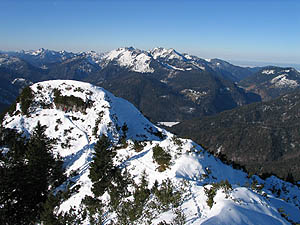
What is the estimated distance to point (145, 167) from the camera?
109 feet

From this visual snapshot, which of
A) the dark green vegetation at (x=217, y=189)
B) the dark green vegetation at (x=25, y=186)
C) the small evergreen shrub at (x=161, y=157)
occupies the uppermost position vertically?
the dark green vegetation at (x=217, y=189)

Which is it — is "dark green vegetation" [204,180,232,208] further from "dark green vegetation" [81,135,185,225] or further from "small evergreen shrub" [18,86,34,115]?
"small evergreen shrub" [18,86,34,115]

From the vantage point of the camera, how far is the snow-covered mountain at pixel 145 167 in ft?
60.1

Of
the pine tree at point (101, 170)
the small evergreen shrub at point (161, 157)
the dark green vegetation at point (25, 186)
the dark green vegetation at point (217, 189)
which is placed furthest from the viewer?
the small evergreen shrub at point (161, 157)

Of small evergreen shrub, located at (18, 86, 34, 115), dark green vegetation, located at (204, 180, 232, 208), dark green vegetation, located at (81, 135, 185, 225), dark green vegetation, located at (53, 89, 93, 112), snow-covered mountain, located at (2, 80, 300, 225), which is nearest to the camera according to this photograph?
snow-covered mountain, located at (2, 80, 300, 225)

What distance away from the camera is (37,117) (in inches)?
2296

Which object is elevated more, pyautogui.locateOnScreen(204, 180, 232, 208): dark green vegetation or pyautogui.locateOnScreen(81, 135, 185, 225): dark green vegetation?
pyautogui.locateOnScreen(204, 180, 232, 208): dark green vegetation

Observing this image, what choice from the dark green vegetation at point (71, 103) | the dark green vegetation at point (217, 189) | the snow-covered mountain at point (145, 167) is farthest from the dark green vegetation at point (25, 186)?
the dark green vegetation at point (71, 103)

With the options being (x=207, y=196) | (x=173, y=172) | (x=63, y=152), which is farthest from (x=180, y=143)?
(x=63, y=152)

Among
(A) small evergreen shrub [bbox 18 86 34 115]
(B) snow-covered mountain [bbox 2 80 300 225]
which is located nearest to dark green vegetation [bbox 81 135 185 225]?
(B) snow-covered mountain [bbox 2 80 300 225]

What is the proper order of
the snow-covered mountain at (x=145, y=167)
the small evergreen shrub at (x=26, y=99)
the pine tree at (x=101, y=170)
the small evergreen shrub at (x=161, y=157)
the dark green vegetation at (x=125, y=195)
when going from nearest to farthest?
the snow-covered mountain at (x=145, y=167), the dark green vegetation at (x=125, y=195), the pine tree at (x=101, y=170), the small evergreen shrub at (x=161, y=157), the small evergreen shrub at (x=26, y=99)

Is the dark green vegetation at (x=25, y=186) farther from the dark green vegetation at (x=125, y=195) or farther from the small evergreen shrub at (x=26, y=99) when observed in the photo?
the small evergreen shrub at (x=26, y=99)

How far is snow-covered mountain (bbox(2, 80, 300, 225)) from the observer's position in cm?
1831

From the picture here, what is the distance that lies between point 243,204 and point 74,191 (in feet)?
84.9
